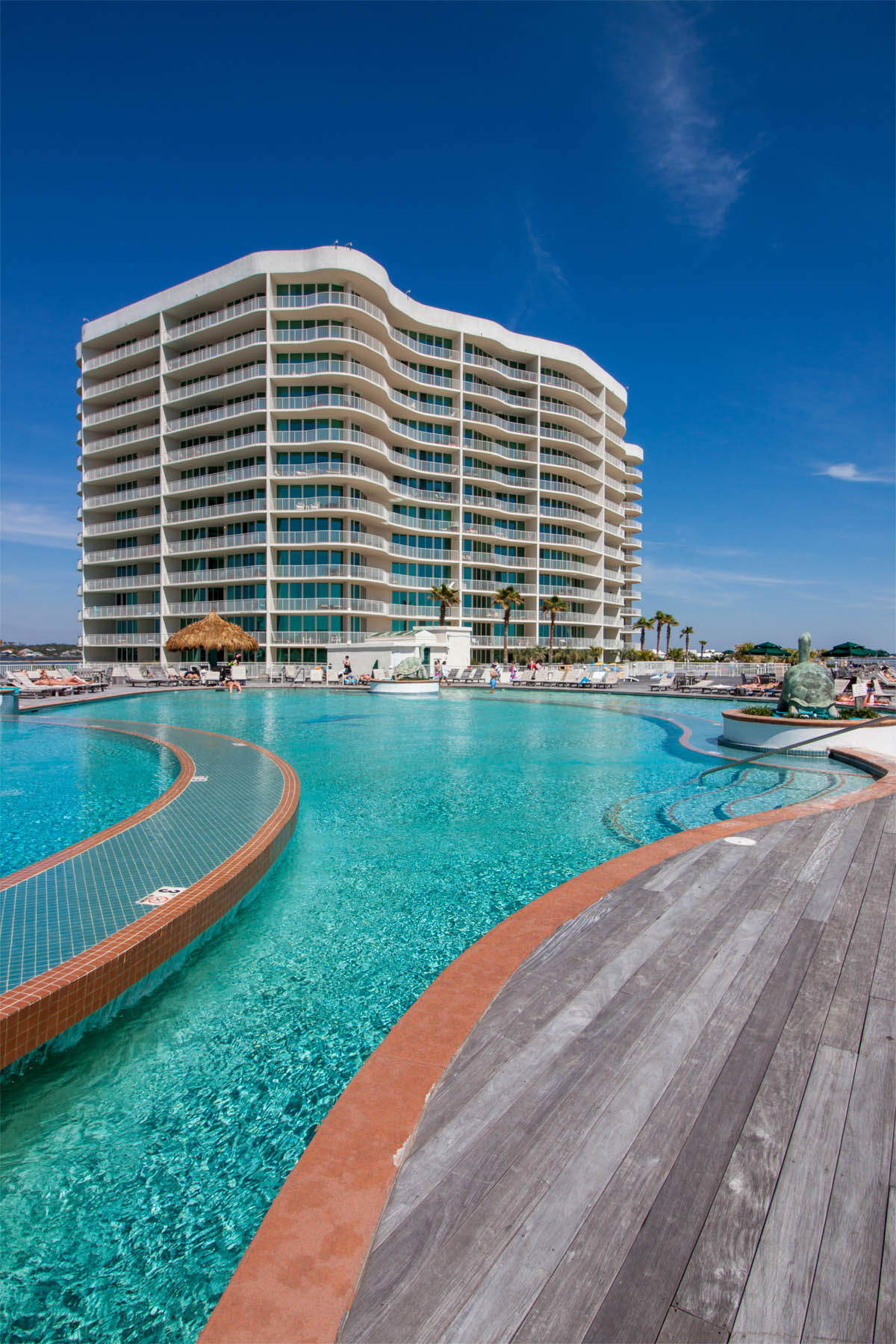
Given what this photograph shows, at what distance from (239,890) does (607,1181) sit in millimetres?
3835

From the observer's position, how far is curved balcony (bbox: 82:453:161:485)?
4241cm

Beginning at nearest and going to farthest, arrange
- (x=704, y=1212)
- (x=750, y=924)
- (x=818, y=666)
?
1. (x=704, y=1212)
2. (x=750, y=924)
3. (x=818, y=666)

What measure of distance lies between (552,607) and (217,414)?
81.2 feet

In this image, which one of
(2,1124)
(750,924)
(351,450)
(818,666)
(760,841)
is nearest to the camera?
(2,1124)

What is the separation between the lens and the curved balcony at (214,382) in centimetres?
3809

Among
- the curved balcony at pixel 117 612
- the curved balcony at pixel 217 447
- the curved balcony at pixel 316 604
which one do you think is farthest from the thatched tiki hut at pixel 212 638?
the curved balcony at pixel 217 447

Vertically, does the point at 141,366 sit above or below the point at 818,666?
above

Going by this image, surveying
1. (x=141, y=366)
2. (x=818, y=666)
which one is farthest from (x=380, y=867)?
(x=141, y=366)

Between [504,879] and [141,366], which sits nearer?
[504,879]

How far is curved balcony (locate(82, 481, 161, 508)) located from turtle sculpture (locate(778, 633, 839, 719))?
1601 inches

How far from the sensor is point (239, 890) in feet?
16.3

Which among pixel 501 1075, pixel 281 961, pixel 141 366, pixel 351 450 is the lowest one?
pixel 281 961

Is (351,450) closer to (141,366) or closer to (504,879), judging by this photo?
(141,366)

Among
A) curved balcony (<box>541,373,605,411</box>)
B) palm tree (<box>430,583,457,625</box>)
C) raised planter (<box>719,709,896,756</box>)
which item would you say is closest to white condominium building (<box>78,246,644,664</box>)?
curved balcony (<box>541,373,605,411</box>)
